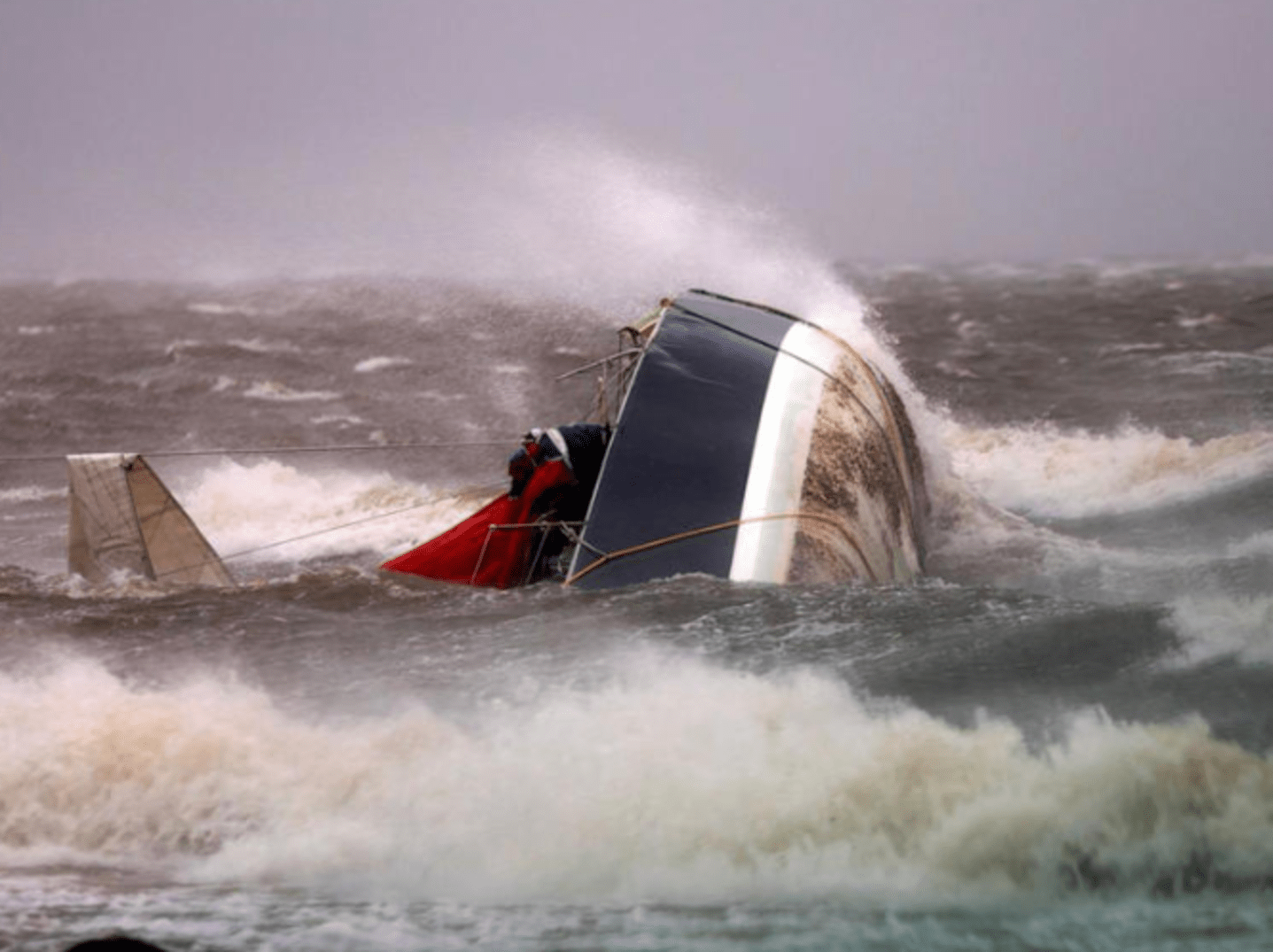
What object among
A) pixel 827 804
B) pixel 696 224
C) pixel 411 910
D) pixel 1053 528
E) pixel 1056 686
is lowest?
pixel 411 910

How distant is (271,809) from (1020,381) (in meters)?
6.30

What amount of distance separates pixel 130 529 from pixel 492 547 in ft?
3.66

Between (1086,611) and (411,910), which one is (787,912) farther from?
(1086,611)

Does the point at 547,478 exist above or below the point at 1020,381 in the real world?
below

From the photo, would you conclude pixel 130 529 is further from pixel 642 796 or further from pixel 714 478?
pixel 642 796

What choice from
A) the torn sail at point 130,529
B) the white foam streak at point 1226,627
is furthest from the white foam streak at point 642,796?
the torn sail at point 130,529

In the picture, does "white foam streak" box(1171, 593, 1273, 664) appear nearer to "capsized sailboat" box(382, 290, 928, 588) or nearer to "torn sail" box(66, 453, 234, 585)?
"capsized sailboat" box(382, 290, 928, 588)

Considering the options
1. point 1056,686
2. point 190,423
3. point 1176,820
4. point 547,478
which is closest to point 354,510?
point 190,423

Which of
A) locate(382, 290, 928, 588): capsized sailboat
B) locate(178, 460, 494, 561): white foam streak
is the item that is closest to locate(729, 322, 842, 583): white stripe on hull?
locate(382, 290, 928, 588): capsized sailboat

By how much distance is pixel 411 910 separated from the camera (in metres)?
3.08

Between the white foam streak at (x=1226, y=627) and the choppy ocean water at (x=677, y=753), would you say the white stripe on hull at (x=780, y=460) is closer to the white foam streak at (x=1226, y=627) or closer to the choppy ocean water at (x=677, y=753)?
the choppy ocean water at (x=677, y=753)

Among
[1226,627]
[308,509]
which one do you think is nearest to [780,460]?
[1226,627]

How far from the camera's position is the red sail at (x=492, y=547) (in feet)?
16.2

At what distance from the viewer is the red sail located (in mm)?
4941
